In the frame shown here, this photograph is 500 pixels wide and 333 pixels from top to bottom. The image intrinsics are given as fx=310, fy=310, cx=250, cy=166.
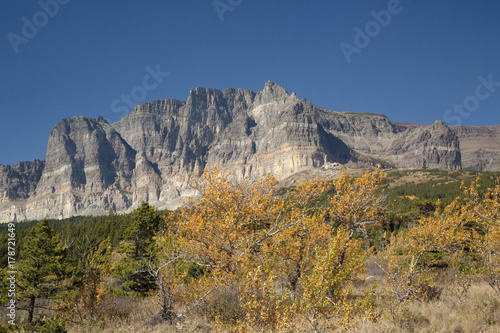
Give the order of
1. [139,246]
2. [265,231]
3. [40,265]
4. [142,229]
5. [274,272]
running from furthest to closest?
[142,229], [139,246], [40,265], [265,231], [274,272]

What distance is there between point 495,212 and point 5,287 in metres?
31.3

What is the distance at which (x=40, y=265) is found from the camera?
70.7 ft

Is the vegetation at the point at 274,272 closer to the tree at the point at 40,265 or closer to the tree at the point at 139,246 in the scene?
the tree at the point at 40,265

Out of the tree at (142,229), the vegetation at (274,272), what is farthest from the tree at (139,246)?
the vegetation at (274,272)

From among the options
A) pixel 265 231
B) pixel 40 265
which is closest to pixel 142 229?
pixel 40 265

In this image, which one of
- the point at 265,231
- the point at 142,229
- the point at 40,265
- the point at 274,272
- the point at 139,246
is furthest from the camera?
the point at 142,229

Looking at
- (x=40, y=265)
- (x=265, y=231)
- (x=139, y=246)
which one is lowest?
(x=139, y=246)

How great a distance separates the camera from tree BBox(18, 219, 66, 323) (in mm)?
20453

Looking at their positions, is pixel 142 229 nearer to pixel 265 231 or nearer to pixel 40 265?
pixel 40 265

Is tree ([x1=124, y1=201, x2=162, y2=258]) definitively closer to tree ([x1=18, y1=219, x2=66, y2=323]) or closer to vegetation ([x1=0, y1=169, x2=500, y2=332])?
tree ([x1=18, y1=219, x2=66, y2=323])

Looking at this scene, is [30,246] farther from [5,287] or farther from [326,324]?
[326,324]

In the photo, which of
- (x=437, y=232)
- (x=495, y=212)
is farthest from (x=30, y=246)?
(x=495, y=212)

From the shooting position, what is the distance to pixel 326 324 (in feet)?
27.2

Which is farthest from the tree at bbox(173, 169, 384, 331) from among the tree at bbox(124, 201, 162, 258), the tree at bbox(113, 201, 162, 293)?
the tree at bbox(124, 201, 162, 258)
